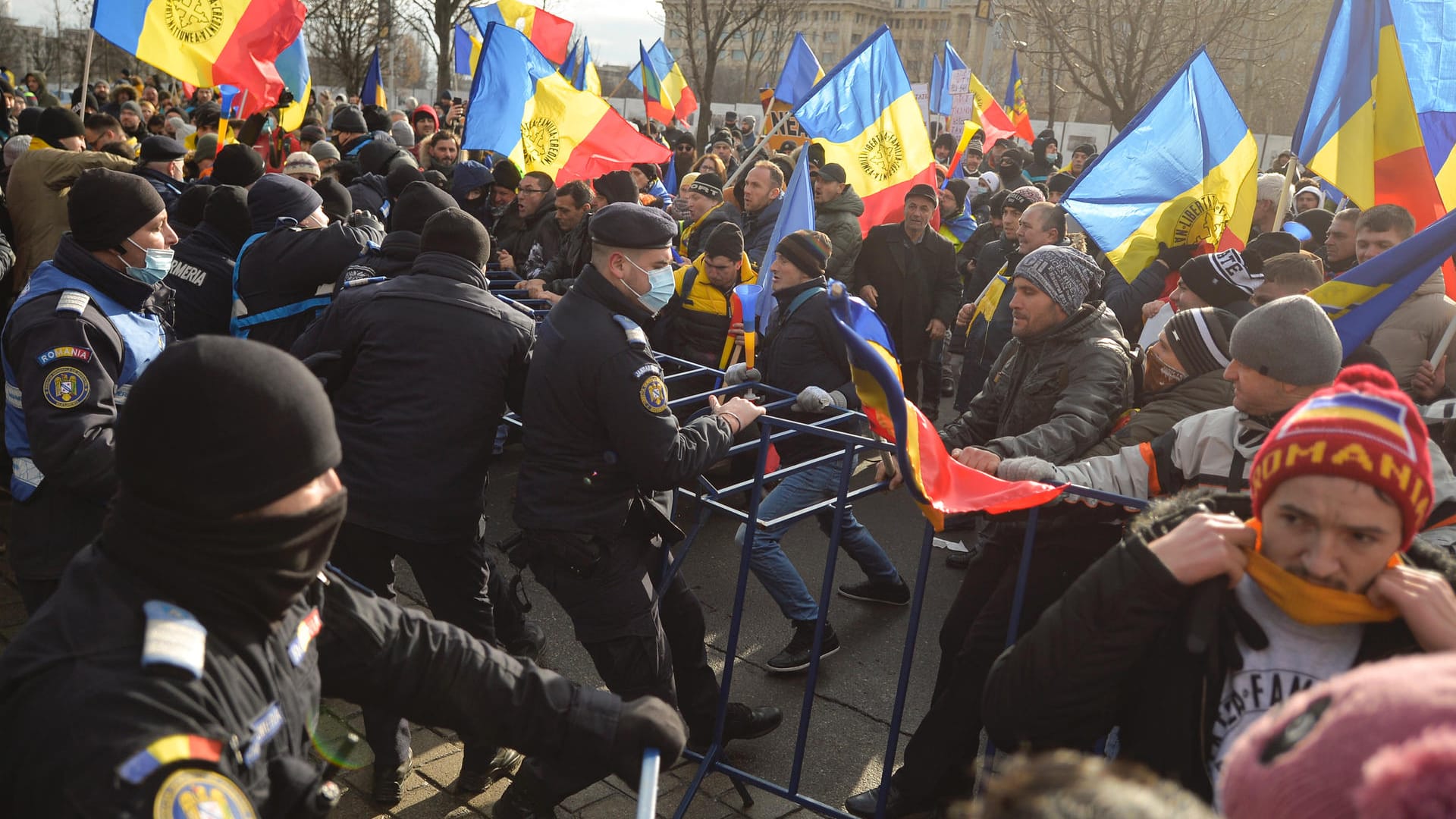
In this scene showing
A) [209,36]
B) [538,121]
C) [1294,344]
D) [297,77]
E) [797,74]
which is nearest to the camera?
[1294,344]

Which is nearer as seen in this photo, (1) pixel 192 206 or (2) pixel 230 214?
(2) pixel 230 214

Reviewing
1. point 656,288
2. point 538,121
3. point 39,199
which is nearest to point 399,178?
point 538,121

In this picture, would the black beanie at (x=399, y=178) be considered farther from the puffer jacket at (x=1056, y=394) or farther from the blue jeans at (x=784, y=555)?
the puffer jacket at (x=1056, y=394)

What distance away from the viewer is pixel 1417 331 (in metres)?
4.93

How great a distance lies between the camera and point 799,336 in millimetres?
5301

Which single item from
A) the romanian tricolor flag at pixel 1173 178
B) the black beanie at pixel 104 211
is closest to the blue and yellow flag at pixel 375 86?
the romanian tricolor flag at pixel 1173 178

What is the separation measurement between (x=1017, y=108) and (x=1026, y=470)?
1637 cm

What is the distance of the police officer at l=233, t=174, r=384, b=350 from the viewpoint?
4.76 meters

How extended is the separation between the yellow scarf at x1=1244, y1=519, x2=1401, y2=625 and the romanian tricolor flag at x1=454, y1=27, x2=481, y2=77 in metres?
12.8

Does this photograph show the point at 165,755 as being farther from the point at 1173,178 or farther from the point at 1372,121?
the point at 1372,121

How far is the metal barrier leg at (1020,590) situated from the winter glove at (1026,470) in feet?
0.32

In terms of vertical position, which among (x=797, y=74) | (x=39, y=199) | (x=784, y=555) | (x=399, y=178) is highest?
(x=797, y=74)

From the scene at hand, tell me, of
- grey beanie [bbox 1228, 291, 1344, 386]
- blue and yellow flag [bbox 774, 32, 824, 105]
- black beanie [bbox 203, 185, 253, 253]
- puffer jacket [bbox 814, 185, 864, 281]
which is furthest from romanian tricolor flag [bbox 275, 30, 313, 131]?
grey beanie [bbox 1228, 291, 1344, 386]

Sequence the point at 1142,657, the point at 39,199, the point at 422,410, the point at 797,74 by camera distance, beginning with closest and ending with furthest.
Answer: the point at 1142,657 < the point at 422,410 < the point at 39,199 < the point at 797,74
